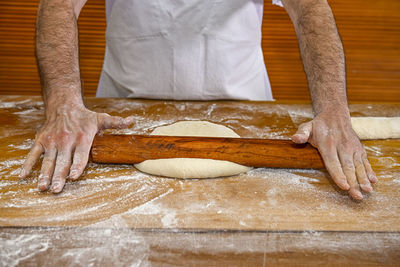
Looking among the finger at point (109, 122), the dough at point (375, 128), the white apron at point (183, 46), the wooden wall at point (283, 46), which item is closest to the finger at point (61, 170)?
the finger at point (109, 122)

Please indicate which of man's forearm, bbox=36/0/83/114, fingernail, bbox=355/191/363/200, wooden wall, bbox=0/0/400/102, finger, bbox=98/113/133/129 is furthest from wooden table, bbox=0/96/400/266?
wooden wall, bbox=0/0/400/102

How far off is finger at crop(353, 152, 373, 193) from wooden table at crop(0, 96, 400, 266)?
0.03m

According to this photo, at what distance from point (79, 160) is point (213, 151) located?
0.42m

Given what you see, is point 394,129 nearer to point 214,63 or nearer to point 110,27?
point 214,63

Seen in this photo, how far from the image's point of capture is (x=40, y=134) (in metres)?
1.16

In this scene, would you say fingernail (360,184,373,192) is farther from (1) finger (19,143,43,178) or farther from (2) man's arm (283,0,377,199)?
(1) finger (19,143,43,178)

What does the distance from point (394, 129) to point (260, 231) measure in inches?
34.9

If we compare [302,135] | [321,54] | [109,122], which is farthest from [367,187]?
[109,122]

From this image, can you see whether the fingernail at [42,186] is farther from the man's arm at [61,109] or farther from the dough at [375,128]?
the dough at [375,128]

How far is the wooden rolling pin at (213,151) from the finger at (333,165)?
0.03 m

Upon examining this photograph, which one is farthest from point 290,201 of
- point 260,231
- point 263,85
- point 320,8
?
point 263,85

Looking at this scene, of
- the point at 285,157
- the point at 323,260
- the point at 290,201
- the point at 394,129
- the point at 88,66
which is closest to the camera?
the point at 323,260

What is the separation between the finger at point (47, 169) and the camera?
102cm

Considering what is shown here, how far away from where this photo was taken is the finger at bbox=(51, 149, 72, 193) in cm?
102
